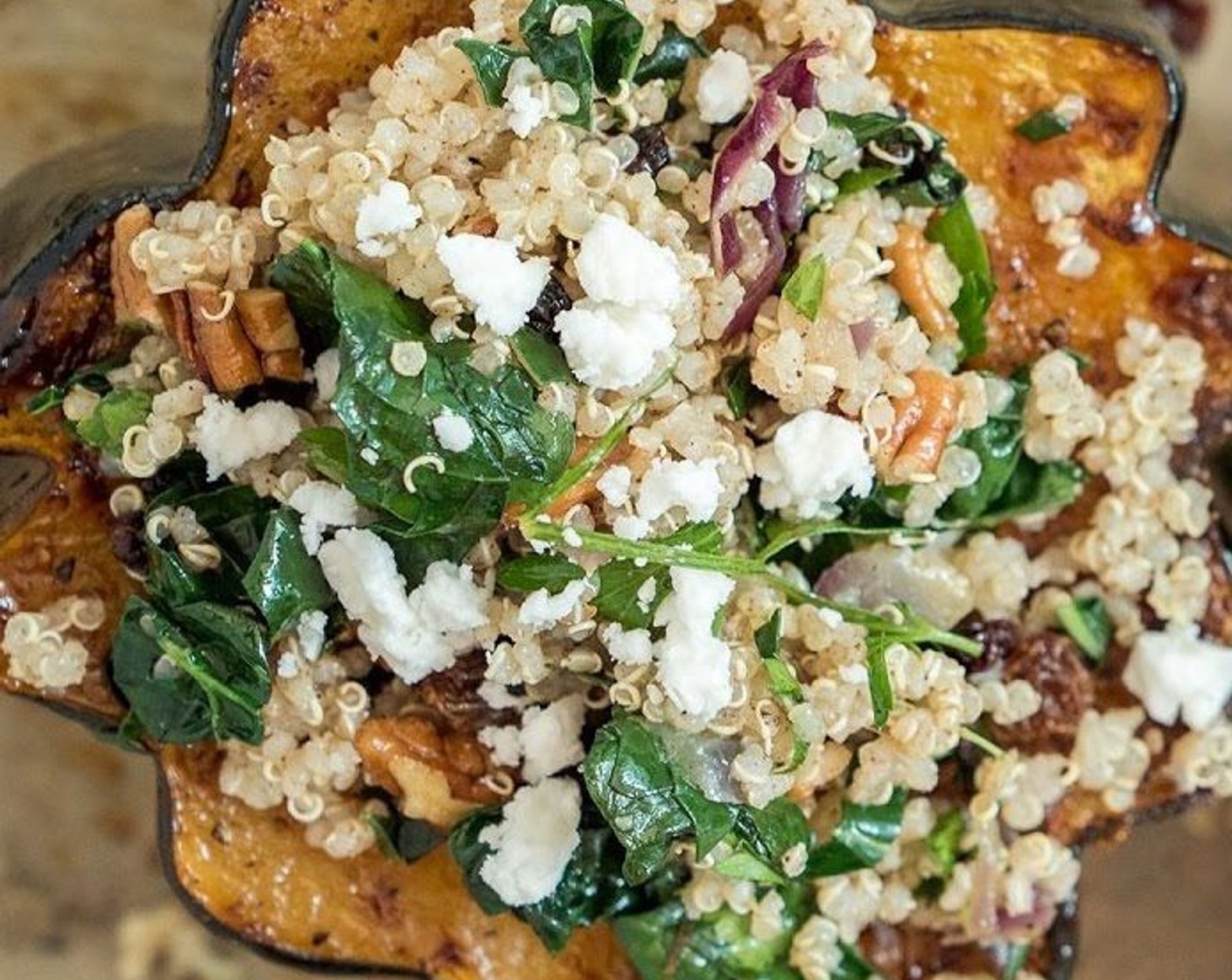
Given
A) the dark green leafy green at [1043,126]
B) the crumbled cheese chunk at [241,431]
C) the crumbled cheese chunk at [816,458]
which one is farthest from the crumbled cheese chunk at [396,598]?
the dark green leafy green at [1043,126]

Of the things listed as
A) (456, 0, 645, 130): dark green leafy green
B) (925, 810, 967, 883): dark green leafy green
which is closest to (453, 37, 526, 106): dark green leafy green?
(456, 0, 645, 130): dark green leafy green

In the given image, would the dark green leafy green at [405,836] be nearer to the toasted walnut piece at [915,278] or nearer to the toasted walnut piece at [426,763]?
the toasted walnut piece at [426,763]

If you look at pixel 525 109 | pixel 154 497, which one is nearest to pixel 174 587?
pixel 154 497

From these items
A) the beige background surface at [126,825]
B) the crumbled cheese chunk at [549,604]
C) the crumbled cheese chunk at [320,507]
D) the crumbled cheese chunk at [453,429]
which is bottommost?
the beige background surface at [126,825]

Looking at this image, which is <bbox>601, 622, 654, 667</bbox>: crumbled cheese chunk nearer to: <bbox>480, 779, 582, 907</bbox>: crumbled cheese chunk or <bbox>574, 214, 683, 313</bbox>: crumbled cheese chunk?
<bbox>480, 779, 582, 907</bbox>: crumbled cheese chunk

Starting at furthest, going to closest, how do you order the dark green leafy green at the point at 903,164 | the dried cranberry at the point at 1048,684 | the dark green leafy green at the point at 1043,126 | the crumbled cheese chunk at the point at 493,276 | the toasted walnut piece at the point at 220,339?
the dried cranberry at the point at 1048,684 → the dark green leafy green at the point at 1043,126 → the dark green leafy green at the point at 903,164 → the toasted walnut piece at the point at 220,339 → the crumbled cheese chunk at the point at 493,276

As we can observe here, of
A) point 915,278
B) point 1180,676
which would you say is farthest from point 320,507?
point 1180,676
